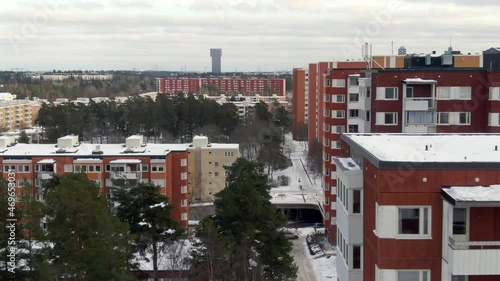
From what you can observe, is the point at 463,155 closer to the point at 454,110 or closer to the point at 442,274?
the point at 442,274

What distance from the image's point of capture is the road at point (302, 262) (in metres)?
19.1

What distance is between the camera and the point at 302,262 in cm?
2072

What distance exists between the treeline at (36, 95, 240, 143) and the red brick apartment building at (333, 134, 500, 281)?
34772mm

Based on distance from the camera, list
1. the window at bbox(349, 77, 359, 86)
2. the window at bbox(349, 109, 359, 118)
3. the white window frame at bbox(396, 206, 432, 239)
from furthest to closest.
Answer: the window at bbox(349, 109, 359, 118) → the window at bbox(349, 77, 359, 86) → the white window frame at bbox(396, 206, 432, 239)

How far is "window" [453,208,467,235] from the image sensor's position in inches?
233

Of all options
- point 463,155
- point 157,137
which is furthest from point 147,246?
point 157,137

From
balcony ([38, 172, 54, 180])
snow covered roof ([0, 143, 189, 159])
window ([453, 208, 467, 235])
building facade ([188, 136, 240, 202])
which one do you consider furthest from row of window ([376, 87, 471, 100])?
building facade ([188, 136, 240, 202])

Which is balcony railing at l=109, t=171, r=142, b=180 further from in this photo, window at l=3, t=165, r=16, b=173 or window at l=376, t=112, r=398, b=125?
window at l=376, t=112, r=398, b=125

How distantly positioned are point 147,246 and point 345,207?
27.9 feet

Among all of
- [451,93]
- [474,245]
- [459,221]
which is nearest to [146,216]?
[451,93]

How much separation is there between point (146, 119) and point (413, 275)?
124 feet

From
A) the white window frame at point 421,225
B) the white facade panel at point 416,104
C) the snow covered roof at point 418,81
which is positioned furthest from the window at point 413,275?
the white facade panel at point 416,104

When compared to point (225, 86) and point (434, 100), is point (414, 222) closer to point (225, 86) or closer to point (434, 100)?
point (434, 100)

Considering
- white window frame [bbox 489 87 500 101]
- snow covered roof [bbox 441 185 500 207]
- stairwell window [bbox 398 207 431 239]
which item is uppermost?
white window frame [bbox 489 87 500 101]
